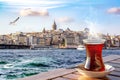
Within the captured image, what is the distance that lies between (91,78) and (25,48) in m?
47.3

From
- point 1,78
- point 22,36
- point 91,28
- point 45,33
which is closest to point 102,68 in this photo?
point 91,28

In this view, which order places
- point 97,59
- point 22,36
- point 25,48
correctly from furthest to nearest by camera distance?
point 25,48, point 22,36, point 97,59

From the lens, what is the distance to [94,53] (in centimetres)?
83

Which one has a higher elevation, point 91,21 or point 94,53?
point 91,21

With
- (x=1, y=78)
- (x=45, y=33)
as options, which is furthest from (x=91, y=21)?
(x=45, y=33)

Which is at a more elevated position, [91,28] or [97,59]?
[91,28]

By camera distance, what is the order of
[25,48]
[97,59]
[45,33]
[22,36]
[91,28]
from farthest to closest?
[25,48] → [22,36] → [45,33] → [91,28] → [97,59]

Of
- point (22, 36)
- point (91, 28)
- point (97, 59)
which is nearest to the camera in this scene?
point (97, 59)

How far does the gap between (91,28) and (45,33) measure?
36.8 m

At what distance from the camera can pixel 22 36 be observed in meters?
40.1

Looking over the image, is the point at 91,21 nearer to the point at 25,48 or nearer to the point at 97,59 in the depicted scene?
the point at 97,59

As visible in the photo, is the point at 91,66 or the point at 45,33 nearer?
the point at 91,66

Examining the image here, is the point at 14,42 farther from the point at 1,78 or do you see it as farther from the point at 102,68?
the point at 102,68

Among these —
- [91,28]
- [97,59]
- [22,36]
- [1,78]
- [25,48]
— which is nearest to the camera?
[97,59]
